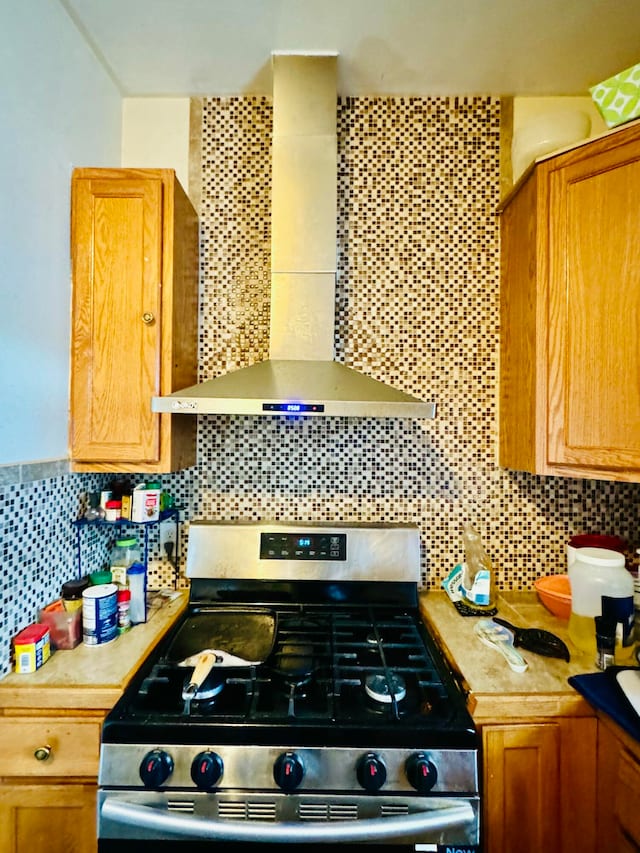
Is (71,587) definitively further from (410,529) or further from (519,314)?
(519,314)

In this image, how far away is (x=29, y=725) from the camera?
3.34 feet

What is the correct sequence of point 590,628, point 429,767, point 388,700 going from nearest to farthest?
point 429,767
point 388,700
point 590,628

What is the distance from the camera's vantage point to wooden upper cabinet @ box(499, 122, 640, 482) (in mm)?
1177

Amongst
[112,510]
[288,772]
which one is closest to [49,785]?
[288,772]

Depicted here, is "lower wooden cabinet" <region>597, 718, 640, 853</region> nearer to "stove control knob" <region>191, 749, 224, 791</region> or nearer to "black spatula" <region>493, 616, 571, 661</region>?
"black spatula" <region>493, 616, 571, 661</region>

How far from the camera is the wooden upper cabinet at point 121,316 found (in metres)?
1.33

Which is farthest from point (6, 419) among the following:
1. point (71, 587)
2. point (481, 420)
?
point (481, 420)

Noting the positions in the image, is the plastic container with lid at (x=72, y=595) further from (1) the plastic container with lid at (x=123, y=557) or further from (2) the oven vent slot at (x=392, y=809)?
(2) the oven vent slot at (x=392, y=809)

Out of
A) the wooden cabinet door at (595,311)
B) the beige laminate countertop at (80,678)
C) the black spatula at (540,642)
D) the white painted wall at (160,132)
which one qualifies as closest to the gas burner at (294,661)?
the beige laminate countertop at (80,678)

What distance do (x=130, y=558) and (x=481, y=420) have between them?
4.58 feet

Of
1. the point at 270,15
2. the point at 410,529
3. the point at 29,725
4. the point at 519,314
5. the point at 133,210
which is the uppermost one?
the point at 270,15

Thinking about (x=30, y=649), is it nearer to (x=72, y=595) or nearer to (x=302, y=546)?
(x=72, y=595)

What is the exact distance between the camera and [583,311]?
1247mm

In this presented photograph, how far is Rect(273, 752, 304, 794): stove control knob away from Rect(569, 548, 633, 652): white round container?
2.85ft
